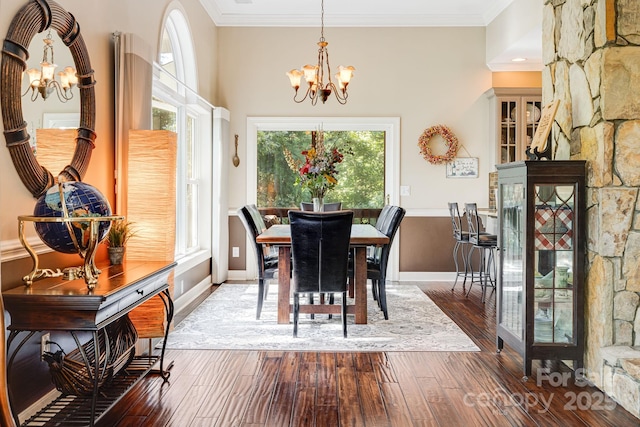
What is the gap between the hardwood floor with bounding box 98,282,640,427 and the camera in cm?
242

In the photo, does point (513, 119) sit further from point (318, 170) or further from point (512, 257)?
point (512, 257)

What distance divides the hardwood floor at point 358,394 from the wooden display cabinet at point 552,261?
222 millimetres

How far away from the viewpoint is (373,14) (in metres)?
6.12

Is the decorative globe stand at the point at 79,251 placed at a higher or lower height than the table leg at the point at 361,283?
higher

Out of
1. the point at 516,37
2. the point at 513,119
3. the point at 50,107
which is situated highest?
the point at 516,37

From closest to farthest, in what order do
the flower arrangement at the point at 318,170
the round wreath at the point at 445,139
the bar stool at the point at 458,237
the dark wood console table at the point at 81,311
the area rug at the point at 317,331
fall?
the dark wood console table at the point at 81,311
the area rug at the point at 317,331
the flower arrangement at the point at 318,170
the bar stool at the point at 458,237
the round wreath at the point at 445,139

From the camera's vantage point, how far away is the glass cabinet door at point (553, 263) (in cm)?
Answer: 296

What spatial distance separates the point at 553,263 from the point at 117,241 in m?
2.60

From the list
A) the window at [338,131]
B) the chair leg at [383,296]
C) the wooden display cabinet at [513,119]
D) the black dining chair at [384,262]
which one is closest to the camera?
the black dining chair at [384,262]

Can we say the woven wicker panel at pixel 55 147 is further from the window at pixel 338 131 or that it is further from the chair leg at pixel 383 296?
the window at pixel 338 131

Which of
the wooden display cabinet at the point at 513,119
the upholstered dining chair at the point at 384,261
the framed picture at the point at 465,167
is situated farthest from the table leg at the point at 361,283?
the wooden display cabinet at the point at 513,119

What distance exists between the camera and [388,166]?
640 centimetres

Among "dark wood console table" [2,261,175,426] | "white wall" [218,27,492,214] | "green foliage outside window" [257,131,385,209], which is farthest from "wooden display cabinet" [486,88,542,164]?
"dark wood console table" [2,261,175,426]

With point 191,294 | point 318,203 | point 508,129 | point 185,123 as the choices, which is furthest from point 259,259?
point 508,129
